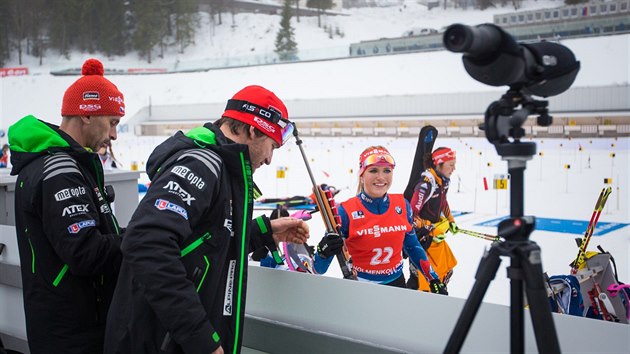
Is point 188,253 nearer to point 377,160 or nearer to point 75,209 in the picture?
point 75,209

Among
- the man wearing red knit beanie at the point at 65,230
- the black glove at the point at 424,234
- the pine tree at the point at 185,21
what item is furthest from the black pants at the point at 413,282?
the pine tree at the point at 185,21

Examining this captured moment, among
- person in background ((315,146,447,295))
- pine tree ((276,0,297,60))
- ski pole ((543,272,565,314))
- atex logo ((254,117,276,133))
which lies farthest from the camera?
pine tree ((276,0,297,60))

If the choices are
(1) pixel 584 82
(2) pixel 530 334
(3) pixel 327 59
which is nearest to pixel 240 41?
(3) pixel 327 59

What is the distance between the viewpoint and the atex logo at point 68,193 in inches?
50.8

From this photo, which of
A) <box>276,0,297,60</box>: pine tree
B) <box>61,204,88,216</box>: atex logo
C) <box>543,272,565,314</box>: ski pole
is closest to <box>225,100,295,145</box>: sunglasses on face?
<box>61,204,88,216</box>: atex logo

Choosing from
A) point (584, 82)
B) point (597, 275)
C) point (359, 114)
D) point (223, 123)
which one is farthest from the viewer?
point (359, 114)

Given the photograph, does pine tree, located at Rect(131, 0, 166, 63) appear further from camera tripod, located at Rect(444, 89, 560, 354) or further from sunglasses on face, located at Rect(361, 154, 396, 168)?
camera tripod, located at Rect(444, 89, 560, 354)

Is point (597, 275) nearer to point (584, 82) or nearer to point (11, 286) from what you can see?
point (11, 286)

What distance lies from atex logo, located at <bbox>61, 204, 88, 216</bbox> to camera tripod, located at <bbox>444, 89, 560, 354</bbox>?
865 millimetres

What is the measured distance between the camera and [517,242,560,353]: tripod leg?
832 millimetres

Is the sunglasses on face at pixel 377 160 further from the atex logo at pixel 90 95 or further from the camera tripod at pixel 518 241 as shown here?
the camera tripod at pixel 518 241

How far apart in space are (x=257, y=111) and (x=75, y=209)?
1.52ft

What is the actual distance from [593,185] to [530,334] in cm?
806

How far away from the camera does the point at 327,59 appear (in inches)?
924
